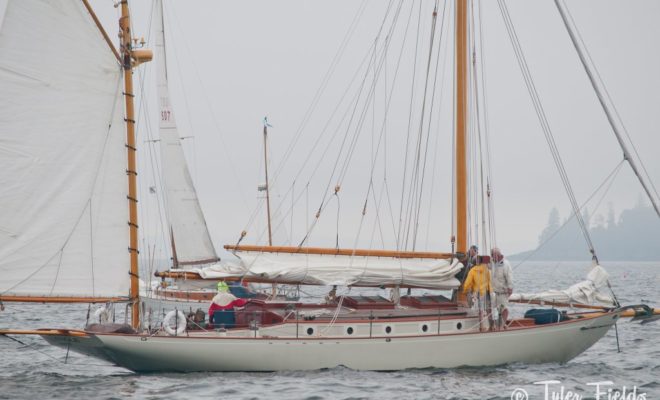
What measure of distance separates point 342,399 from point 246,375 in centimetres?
391

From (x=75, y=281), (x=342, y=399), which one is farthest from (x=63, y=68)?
(x=342, y=399)

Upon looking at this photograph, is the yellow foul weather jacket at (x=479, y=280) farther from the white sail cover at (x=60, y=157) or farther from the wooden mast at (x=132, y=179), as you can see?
the white sail cover at (x=60, y=157)

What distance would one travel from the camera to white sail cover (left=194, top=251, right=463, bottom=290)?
79.5 ft

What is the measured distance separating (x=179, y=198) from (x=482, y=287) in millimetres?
23641

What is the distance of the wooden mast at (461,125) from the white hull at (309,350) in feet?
11.2

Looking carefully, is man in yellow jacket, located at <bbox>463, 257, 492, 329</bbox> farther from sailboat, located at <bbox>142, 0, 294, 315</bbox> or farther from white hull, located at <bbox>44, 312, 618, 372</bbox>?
sailboat, located at <bbox>142, 0, 294, 315</bbox>

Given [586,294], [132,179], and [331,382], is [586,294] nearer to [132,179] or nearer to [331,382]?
[331,382]

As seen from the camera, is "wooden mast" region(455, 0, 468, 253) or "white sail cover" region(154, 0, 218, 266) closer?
"wooden mast" region(455, 0, 468, 253)

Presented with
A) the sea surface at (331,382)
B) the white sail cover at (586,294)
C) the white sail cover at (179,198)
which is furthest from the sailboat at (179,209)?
the white sail cover at (586,294)

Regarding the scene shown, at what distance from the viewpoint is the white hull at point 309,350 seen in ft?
73.5

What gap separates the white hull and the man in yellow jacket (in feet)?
2.14

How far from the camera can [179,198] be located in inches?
1740

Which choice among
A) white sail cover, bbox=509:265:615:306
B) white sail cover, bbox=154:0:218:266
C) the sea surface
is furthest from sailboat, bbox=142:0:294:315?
white sail cover, bbox=509:265:615:306

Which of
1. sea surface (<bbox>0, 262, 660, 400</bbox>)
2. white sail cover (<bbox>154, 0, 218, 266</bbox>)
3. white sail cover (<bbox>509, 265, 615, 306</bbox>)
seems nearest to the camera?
sea surface (<bbox>0, 262, 660, 400</bbox>)
